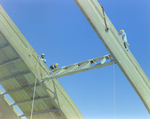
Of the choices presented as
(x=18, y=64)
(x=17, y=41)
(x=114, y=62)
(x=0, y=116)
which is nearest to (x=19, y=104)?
(x=0, y=116)

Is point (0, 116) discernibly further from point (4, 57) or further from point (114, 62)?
point (114, 62)

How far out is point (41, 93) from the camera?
24.0 ft

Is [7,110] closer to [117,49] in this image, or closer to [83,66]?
[83,66]

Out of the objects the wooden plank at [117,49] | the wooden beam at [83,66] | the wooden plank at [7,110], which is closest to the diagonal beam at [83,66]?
the wooden beam at [83,66]

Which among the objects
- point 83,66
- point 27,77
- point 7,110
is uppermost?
point 27,77

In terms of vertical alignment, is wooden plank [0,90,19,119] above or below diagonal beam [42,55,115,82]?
above

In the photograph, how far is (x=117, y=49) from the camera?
5004mm

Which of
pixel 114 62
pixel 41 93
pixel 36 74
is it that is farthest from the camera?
pixel 41 93

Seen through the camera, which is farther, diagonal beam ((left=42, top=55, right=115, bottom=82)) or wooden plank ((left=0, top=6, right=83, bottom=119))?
wooden plank ((left=0, top=6, right=83, bottom=119))

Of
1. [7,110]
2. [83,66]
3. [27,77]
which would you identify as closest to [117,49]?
[83,66]

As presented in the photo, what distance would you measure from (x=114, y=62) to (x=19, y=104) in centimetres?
542

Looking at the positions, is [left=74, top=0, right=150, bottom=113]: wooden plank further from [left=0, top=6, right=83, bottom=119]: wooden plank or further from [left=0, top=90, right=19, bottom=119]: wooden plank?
[left=0, top=90, right=19, bottom=119]: wooden plank

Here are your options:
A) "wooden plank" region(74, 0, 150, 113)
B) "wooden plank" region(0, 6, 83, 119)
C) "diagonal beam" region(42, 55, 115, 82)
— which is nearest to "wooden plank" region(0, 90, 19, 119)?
"wooden plank" region(0, 6, 83, 119)

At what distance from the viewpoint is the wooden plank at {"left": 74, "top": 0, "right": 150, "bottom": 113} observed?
15.8ft
